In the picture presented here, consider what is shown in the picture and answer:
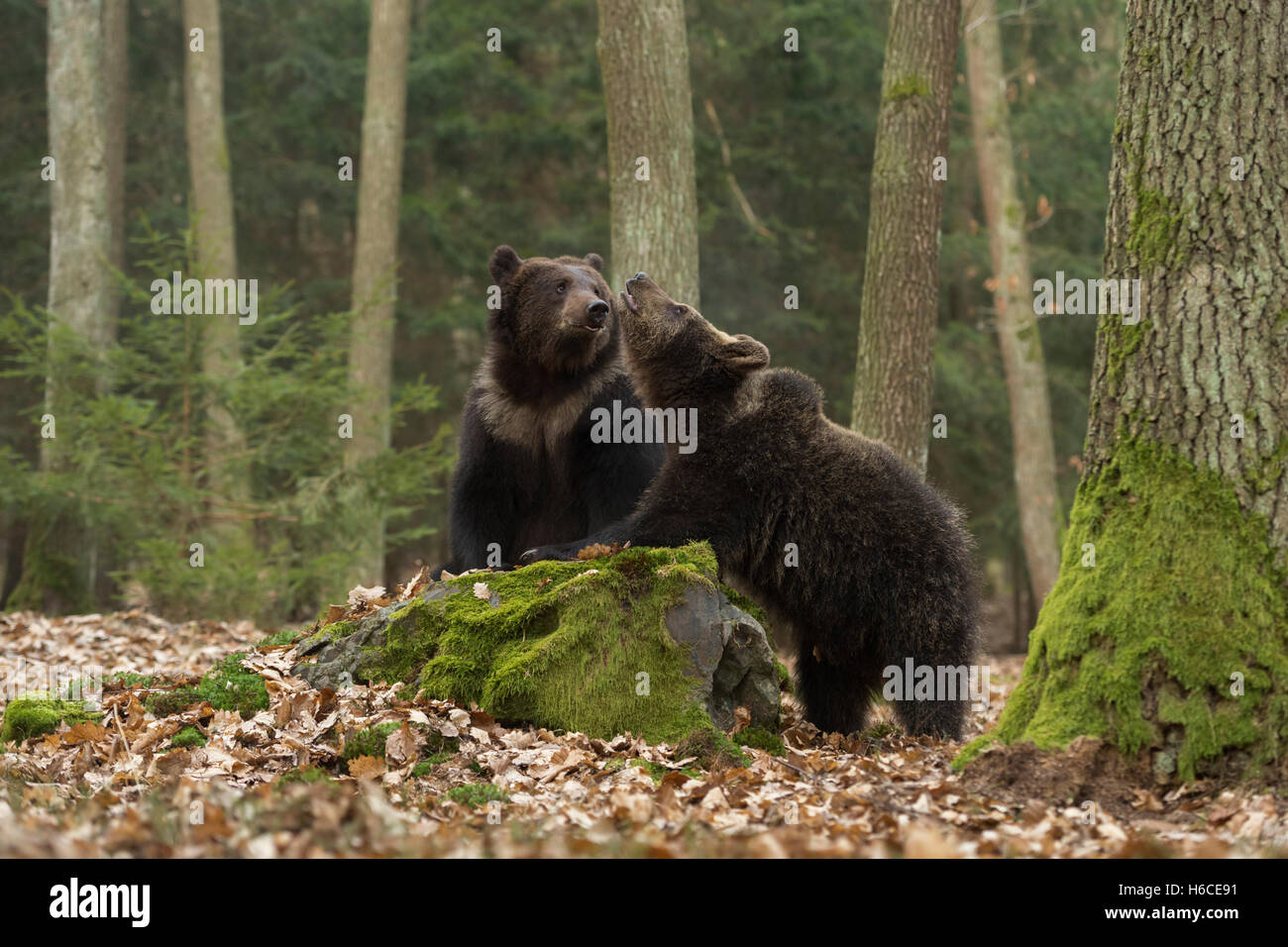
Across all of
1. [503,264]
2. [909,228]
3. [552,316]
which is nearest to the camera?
[552,316]

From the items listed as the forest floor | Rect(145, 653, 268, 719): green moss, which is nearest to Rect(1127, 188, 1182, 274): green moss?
the forest floor

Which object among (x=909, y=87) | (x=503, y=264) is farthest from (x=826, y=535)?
(x=909, y=87)

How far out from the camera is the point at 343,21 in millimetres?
22797

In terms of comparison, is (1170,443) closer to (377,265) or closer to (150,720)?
(150,720)

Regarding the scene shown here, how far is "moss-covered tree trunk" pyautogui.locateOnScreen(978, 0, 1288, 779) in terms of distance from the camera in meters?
4.95

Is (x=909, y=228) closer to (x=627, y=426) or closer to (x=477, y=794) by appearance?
(x=627, y=426)

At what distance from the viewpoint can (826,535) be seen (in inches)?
267

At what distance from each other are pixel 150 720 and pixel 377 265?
13.2 metres

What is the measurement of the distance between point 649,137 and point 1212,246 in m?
6.28

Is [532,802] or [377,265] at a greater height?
[377,265]
